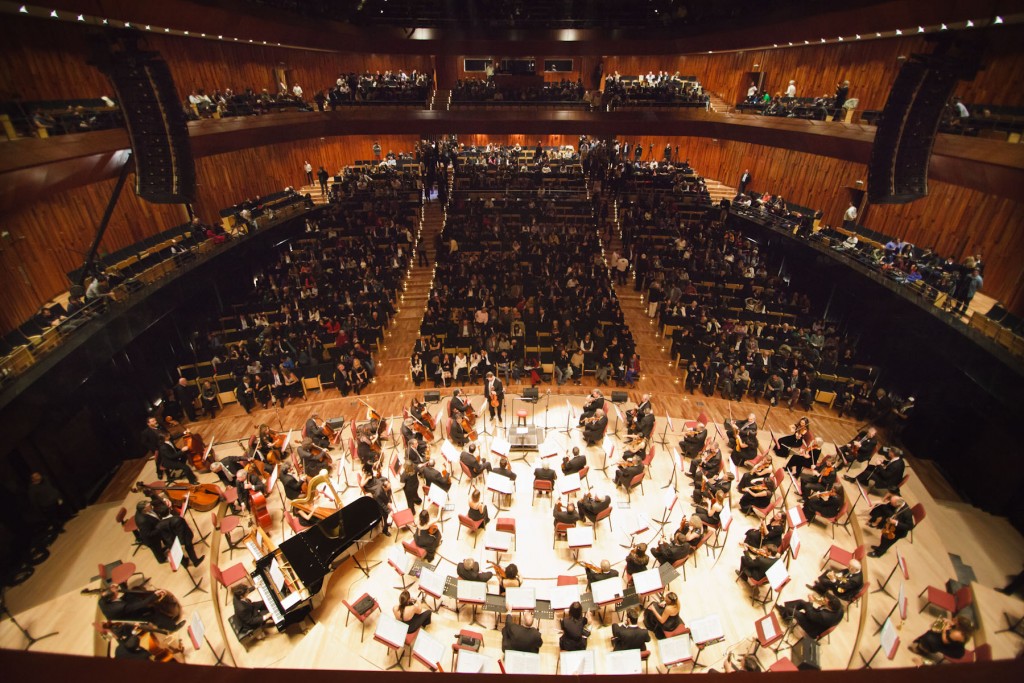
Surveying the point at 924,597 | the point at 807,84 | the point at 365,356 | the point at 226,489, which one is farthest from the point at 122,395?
the point at 807,84

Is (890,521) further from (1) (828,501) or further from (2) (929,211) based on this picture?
(2) (929,211)

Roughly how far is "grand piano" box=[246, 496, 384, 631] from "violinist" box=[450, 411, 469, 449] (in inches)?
91.3

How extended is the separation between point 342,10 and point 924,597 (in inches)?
1135

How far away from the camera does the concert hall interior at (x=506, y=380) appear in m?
7.04

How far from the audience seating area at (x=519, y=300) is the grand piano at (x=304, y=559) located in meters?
5.22

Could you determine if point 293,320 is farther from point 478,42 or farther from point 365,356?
point 478,42

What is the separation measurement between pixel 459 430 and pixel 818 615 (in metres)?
6.50

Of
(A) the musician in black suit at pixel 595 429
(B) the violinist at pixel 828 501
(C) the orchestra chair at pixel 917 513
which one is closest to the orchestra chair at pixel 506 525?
(A) the musician in black suit at pixel 595 429

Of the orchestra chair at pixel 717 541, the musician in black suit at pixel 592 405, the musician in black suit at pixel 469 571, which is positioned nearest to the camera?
the musician in black suit at pixel 469 571

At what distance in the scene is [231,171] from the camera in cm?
1870

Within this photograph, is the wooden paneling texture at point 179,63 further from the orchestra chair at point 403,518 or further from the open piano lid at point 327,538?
the orchestra chair at point 403,518

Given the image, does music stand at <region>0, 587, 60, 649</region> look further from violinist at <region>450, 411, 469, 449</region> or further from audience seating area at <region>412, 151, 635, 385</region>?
audience seating area at <region>412, 151, 635, 385</region>

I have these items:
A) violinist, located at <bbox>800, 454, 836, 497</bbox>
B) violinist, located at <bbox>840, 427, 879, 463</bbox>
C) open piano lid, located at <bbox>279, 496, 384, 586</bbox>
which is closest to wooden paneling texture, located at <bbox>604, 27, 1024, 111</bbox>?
violinist, located at <bbox>840, 427, 879, 463</bbox>

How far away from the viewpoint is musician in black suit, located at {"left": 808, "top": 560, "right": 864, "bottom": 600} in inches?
273
